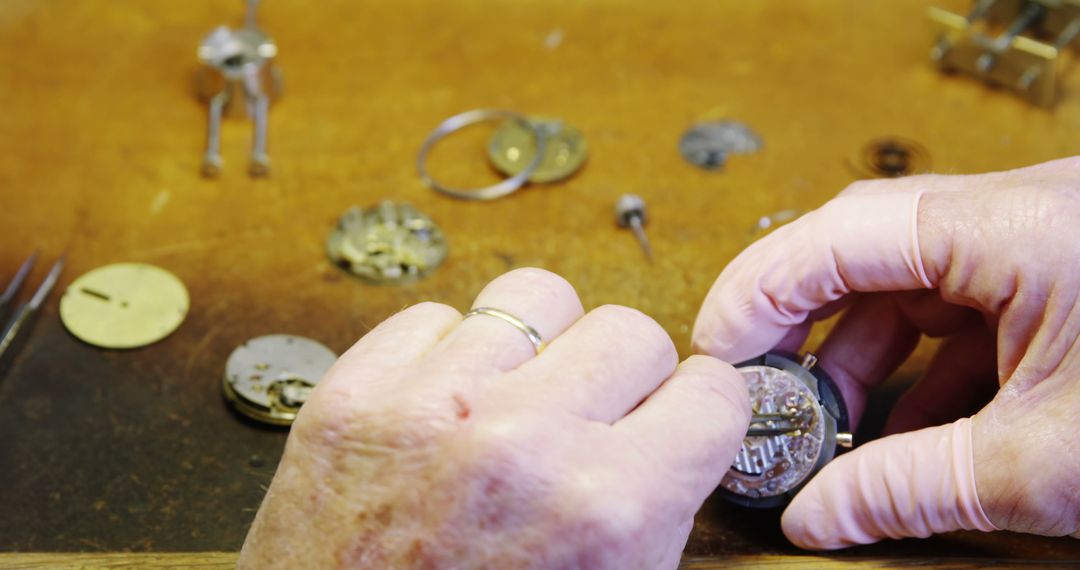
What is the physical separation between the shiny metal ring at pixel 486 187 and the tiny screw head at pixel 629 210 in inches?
7.6

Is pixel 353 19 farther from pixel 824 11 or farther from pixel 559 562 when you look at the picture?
pixel 559 562

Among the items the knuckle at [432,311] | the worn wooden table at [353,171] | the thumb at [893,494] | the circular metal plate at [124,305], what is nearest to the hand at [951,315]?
the thumb at [893,494]

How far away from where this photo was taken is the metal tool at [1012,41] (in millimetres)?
1901

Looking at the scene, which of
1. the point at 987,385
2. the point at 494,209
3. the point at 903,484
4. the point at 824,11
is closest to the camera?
the point at 903,484

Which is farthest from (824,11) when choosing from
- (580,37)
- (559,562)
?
(559,562)

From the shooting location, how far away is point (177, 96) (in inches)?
74.7

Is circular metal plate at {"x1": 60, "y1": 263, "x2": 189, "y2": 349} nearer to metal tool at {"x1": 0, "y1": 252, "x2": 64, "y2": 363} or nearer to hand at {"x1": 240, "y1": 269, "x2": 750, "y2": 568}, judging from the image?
metal tool at {"x1": 0, "y1": 252, "x2": 64, "y2": 363}

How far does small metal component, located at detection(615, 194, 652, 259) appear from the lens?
163cm

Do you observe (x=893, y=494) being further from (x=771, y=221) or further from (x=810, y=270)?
(x=771, y=221)

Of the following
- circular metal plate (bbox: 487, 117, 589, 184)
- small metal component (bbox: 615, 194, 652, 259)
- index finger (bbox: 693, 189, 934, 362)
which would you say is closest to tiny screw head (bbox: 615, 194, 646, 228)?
small metal component (bbox: 615, 194, 652, 259)

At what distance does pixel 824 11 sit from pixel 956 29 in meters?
0.29

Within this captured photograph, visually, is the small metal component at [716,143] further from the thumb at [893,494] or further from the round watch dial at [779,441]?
the thumb at [893,494]

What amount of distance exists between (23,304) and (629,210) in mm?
990

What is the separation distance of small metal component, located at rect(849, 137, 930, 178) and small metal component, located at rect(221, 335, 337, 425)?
103 centimetres
